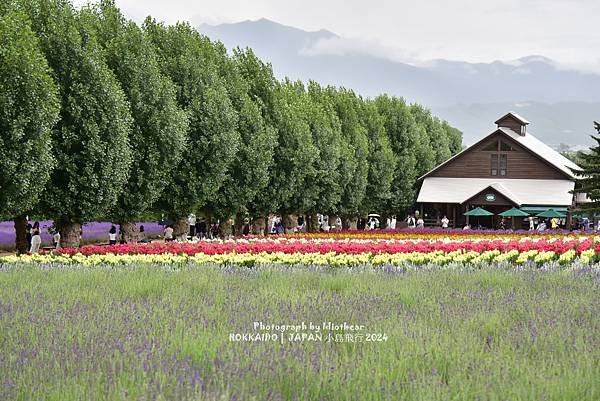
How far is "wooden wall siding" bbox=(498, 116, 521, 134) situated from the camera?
74.2m

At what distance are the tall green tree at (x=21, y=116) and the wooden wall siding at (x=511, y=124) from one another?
59105 mm

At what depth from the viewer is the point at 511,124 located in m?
75.1

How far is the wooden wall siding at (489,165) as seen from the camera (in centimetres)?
6544

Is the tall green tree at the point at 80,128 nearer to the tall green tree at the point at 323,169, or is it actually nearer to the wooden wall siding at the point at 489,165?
the tall green tree at the point at 323,169

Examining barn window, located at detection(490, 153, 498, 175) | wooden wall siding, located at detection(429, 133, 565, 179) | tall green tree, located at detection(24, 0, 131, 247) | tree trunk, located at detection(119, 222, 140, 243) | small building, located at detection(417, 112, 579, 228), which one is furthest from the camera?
barn window, located at detection(490, 153, 498, 175)

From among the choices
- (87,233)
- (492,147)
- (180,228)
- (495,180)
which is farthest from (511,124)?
(180,228)

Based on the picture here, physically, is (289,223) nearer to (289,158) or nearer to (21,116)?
(289,158)

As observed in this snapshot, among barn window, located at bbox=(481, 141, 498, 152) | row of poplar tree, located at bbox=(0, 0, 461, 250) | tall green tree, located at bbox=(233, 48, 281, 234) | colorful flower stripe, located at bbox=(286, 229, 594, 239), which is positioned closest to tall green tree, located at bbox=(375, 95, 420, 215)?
barn window, located at bbox=(481, 141, 498, 152)

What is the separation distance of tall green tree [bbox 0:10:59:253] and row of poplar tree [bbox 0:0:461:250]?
4cm

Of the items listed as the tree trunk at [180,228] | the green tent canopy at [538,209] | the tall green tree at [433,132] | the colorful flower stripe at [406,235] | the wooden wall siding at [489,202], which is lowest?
the colorful flower stripe at [406,235]

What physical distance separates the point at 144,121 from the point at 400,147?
3963 cm

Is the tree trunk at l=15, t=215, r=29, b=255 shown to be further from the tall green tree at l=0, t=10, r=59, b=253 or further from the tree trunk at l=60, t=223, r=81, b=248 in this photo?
the tall green tree at l=0, t=10, r=59, b=253

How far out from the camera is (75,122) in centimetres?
2531

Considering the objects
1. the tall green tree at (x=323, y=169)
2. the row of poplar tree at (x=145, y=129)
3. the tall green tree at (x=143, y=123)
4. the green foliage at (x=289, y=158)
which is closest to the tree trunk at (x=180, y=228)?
the row of poplar tree at (x=145, y=129)
